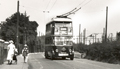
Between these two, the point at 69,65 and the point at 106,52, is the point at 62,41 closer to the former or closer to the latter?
the point at 106,52

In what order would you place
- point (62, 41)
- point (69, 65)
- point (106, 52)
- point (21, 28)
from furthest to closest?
point (21, 28) → point (62, 41) → point (106, 52) → point (69, 65)

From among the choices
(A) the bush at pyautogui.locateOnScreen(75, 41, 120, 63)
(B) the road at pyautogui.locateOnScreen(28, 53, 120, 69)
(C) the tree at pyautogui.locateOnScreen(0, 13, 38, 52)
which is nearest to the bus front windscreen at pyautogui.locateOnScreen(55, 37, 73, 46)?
(A) the bush at pyautogui.locateOnScreen(75, 41, 120, 63)

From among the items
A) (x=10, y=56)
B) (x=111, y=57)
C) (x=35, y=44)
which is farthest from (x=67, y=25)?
(x=35, y=44)

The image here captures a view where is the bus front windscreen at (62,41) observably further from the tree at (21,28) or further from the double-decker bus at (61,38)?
the tree at (21,28)

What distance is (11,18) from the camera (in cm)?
10300

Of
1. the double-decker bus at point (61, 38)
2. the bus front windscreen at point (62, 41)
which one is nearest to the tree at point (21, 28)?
the double-decker bus at point (61, 38)

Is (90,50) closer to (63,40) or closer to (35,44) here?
(63,40)

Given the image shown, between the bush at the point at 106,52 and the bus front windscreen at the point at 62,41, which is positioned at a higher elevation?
the bus front windscreen at the point at 62,41

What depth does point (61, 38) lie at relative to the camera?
32.1 m

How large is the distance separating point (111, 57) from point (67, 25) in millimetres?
6193

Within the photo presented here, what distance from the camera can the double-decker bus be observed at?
104ft

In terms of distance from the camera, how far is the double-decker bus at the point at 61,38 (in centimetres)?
3173

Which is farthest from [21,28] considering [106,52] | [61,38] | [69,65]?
[69,65]

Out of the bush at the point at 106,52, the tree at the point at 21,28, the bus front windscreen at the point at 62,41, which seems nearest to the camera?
the bush at the point at 106,52
